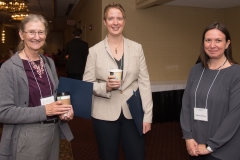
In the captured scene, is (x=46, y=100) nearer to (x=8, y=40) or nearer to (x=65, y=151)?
(x=65, y=151)

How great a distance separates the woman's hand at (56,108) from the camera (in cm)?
150

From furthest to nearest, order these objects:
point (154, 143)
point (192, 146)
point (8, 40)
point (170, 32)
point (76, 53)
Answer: point (8, 40) < point (170, 32) < point (76, 53) < point (154, 143) < point (192, 146)

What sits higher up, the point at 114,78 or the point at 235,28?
the point at 235,28

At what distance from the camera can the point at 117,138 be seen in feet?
6.45

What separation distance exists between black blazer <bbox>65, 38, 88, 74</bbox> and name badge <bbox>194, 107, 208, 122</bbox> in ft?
13.1

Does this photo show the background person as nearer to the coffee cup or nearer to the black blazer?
the coffee cup

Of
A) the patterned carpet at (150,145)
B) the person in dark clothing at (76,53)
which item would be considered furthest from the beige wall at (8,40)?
the patterned carpet at (150,145)

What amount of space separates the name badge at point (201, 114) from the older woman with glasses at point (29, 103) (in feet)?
2.52

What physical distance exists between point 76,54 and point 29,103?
3930 millimetres

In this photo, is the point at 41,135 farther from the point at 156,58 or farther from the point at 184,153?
the point at 156,58

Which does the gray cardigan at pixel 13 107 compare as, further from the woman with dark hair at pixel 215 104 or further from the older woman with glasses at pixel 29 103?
the woman with dark hair at pixel 215 104

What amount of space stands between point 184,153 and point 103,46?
2340 mm

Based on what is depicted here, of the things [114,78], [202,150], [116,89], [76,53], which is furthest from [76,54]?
[202,150]

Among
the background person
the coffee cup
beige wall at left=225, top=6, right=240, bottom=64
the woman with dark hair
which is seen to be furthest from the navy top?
beige wall at left=225, top=6, right=240, bottom=64
